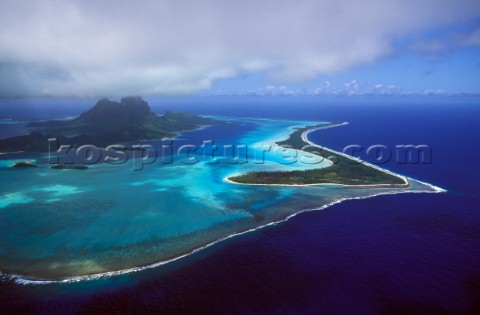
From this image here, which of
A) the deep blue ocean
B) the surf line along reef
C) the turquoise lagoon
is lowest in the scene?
the deep blue ocean

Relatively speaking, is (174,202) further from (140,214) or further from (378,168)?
(378,168)

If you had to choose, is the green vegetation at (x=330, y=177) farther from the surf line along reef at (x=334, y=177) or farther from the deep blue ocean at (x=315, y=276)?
the deep blue ocean at (x=315, y=276)

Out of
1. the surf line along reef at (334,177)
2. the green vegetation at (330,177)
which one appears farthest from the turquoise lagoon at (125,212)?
the green vegetation at (330,177)

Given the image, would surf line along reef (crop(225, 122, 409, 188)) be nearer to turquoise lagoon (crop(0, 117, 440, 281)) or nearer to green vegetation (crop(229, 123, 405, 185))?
green vegetation (crop(229, 123, 405, 185))

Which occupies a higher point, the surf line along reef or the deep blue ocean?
the surf line along reef

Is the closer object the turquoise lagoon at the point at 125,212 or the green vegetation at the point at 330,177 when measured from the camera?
the turquoise lagoon at the point at 125,212

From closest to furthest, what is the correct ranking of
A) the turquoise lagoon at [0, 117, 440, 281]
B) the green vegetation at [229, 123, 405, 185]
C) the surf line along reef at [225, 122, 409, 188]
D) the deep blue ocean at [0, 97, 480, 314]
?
the deep blue ocean at [0, 97, 480, 314], the turquoise lagoon at [0, 117, 440, 281], the surf line along reef at [225, 122, 409, 188], the green vegetation at [229, 123, 405, 185]

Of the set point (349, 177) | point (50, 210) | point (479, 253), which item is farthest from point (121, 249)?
point (349, 177)

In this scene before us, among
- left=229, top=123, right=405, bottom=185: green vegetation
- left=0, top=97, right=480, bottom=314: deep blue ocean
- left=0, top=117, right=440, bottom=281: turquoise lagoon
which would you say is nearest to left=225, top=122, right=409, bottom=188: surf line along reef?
left=229, top=123, right=405, bottom=185: green vegetation
